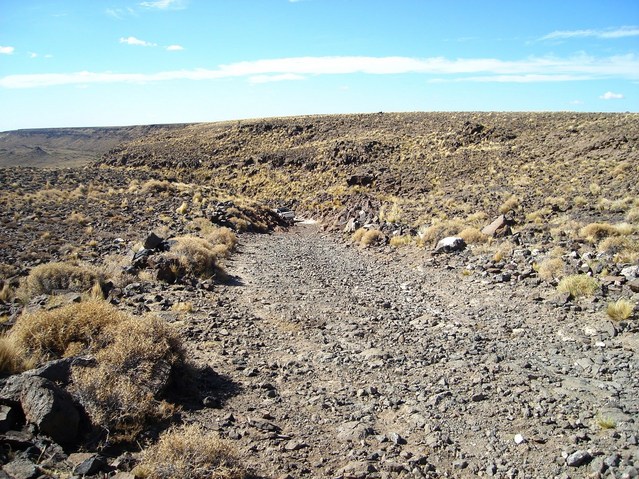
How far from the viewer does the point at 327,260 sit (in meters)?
16.3

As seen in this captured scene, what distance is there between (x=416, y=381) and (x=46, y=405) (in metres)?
4.69

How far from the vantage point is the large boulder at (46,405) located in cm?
445

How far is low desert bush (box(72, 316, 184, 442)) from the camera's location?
4883 mm

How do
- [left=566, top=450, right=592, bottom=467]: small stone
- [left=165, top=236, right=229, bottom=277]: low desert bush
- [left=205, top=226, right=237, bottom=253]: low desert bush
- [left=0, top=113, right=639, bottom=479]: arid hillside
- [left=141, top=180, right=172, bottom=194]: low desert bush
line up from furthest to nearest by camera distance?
1. [left=141, top=180, right=172, bottom=194]: low desert bush
2. [left=205, top=226, right=237, bottom=253]: low desert bush
3. [left=165, top=236, right=229, bottom=277]: low desert bush
4. [left=0, top=113, right=639, bottom=479]: arid hillside
5. [left=566, top=450, right=592, bottom=467]: small stone

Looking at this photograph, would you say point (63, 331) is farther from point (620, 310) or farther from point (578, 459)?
point (620, 310)

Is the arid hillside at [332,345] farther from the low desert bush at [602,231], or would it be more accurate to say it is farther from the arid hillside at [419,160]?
the arid hillside at [419,160]

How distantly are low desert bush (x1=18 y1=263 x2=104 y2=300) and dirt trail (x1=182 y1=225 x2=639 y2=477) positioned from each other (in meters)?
2.51

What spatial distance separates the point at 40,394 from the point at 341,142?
44.9 meters

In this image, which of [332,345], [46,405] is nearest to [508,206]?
[332,345]

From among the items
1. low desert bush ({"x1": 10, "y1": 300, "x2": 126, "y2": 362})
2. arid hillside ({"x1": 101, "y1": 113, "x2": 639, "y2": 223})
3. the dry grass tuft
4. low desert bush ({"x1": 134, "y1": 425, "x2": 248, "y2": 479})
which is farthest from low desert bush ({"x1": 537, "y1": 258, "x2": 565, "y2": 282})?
low desert bush ({"x1": 10, "y1": 300, "x2": 126, "y2": 362})

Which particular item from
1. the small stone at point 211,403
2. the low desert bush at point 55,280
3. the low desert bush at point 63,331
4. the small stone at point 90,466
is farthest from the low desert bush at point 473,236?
the small stone at point 90,466

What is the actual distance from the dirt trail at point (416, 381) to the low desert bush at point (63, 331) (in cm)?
166

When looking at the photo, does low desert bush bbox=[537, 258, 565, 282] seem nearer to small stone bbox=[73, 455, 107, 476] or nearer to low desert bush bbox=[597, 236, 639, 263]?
low desert bush bbox=[597, 236, 639, 263]

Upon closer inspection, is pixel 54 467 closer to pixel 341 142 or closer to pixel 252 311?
pixel 252 311
